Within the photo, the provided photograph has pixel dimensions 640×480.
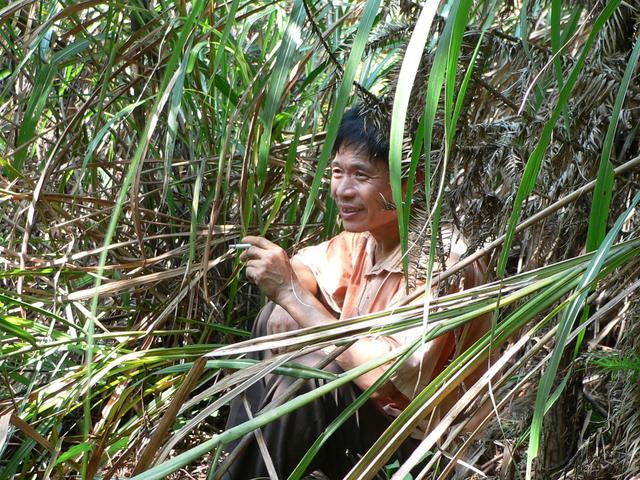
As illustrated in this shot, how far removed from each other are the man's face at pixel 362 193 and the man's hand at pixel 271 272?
0.50 ft

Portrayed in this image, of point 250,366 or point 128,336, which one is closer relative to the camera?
point 250,366

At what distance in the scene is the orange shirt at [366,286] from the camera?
5.35 ft

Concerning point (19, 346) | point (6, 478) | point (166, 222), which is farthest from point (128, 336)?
point (166, 222)

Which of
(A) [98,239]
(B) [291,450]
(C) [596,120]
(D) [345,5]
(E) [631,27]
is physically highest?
(D) [345,5]

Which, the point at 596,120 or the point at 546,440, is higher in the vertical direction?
the point at 596,120

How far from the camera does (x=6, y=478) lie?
5.48 ft

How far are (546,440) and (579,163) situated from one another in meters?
0.45

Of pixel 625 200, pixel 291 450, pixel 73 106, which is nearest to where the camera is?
pixel 625 200

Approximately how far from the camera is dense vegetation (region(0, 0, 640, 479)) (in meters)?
1.00

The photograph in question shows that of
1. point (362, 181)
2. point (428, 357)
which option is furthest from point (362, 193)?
point (428, 357)

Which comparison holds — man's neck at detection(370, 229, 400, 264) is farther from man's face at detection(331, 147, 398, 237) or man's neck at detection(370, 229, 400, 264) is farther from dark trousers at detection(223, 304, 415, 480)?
dark trousers at detection(223, 304, 415, 480)

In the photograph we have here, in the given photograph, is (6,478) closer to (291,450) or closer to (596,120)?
(291,450)

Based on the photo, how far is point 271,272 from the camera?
173 centimetres

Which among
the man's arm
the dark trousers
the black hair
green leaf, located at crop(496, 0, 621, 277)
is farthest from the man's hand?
green leaf, located at crop(496, 0, 621, 277)
